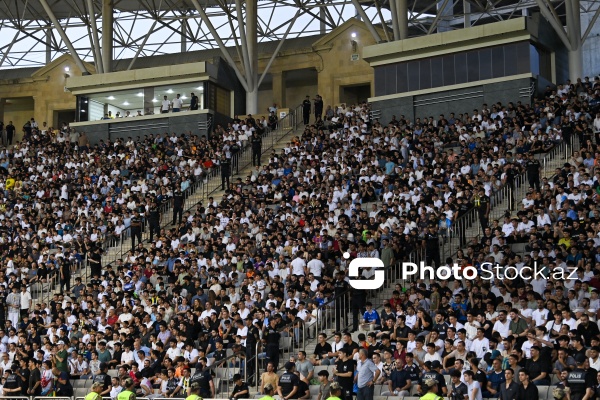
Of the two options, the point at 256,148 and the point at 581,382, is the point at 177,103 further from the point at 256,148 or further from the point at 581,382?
the point at 581,382

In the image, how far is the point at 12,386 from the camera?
930 inches

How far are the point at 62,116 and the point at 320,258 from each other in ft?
128

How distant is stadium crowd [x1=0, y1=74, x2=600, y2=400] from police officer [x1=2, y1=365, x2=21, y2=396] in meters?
0.06

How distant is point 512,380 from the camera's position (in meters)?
17.3

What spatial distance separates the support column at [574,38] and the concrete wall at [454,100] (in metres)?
2.87

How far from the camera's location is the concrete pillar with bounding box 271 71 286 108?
5600 centimetres

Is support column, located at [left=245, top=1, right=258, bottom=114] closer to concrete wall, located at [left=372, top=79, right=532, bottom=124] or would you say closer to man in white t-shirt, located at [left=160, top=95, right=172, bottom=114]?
man in white t-shirt, located at [left=160, top=95, right=172, bottom=114]

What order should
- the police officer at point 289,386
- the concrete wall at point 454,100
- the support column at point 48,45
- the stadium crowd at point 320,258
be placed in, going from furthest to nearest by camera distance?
the support column at point 48,45 < the concrete wall at point 454,100 < the stadium crowd at point 320,258 < the police officer at point 289,386

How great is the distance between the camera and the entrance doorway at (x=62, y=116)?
198ft

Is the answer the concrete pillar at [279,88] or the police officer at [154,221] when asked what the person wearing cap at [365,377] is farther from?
the concrete pillar at [279,88]

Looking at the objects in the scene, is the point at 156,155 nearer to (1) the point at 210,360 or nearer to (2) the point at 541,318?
(1) the point at 210,360

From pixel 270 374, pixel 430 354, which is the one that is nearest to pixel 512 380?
pixel 430 354

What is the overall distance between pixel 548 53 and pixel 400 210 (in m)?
14.3

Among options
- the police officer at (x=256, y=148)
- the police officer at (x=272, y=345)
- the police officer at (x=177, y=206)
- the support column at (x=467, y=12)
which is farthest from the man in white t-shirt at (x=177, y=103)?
the police officer at (x=272, y=345)
